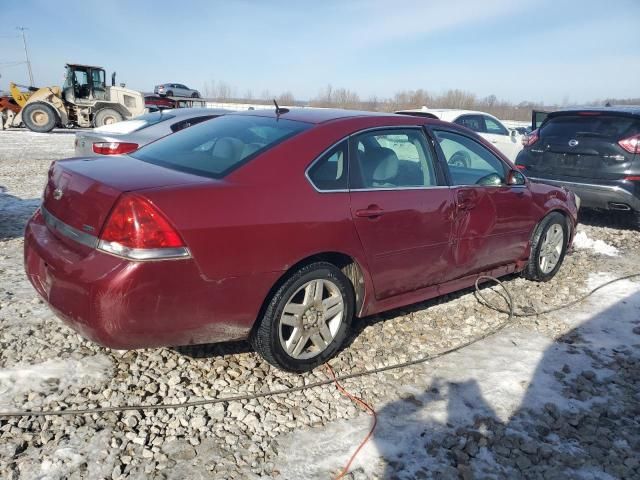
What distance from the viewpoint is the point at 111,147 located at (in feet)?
20.7

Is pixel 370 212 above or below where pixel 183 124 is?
below

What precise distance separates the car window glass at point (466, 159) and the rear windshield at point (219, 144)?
4.14ft

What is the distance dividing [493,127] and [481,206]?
7999mm

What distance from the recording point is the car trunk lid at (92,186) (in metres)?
2.51

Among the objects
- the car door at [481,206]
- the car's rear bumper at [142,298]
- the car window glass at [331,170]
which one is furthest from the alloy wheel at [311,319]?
the car door at [481,206]

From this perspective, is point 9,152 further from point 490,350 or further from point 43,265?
point 490,350

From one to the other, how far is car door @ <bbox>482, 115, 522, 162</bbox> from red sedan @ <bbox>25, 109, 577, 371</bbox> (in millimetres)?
7265

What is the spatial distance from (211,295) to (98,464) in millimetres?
919

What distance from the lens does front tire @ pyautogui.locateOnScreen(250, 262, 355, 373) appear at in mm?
2909

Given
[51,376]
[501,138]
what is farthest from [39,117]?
[51,376]

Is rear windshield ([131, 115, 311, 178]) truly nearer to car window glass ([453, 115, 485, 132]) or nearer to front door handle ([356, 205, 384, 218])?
front door handle ([356, 205, 384, 218])

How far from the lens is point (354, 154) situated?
325 cm

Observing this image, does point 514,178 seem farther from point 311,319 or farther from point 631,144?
point 631,144

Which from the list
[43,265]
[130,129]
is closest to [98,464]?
[43,265]
